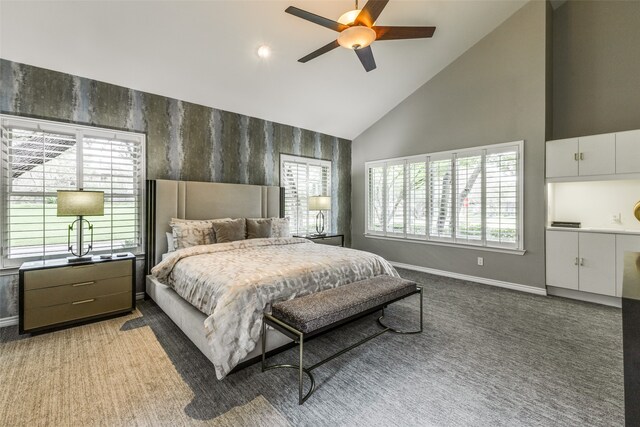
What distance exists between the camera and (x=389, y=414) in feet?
5.87

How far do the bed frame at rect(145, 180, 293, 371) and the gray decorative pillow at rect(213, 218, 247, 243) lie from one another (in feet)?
1.67

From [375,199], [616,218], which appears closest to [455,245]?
[375,199]

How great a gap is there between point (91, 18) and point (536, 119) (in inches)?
214

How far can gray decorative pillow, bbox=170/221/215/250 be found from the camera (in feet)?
12.0

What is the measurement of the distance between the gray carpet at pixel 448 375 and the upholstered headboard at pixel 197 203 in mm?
1086

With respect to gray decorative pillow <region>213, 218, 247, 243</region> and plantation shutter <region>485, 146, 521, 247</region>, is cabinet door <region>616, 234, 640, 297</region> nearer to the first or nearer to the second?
plantation shutter <region>485, 146, 521, 247</region>

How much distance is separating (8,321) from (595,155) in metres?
7.05

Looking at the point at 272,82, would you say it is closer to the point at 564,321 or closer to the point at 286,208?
the point at 286,208

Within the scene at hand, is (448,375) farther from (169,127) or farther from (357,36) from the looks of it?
(169,127)

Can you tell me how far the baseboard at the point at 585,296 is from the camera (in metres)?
3.65

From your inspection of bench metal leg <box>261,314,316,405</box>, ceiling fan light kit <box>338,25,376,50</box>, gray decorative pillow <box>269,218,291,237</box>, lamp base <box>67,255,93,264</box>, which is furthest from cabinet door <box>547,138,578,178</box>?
lamp base <box>67,255,93,264</box>

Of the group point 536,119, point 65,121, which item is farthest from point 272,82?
point 536,119

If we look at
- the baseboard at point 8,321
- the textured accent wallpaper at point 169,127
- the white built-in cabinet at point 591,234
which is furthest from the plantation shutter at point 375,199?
the baseboard at point 8,321

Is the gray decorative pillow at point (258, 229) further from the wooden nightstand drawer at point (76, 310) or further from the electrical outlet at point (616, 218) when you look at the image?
the electrical outlet at point (616, 218)
